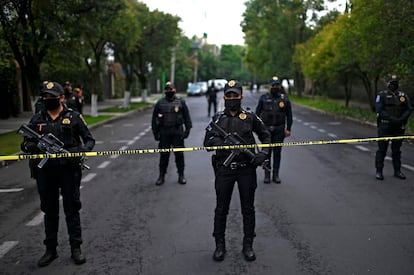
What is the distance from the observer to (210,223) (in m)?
5.59

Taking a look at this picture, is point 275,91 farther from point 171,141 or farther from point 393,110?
point 393,110

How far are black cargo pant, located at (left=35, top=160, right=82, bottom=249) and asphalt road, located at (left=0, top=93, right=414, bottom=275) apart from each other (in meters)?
0.28

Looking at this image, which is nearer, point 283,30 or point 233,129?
point 233,129

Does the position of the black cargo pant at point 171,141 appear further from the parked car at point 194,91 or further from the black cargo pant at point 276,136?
the parked car at point 194,91

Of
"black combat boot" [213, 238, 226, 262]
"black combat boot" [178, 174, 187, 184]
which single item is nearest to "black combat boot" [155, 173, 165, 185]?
"black combat boot" [178, 174, 187, 184]

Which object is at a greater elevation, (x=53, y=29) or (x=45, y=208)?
(x=53, y=29)

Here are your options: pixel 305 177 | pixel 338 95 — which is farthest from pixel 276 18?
pixel 305 177

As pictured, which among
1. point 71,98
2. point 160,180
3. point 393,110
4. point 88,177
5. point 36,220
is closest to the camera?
point 36,220

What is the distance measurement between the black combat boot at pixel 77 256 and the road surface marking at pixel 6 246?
0.79 metres

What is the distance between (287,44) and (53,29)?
2806 centimetres

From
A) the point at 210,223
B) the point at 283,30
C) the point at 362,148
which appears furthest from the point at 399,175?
the point at 283,30

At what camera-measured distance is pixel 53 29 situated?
14852mm

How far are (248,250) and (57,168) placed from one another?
2.04 m

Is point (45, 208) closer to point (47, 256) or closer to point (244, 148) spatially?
point (47, 256)
